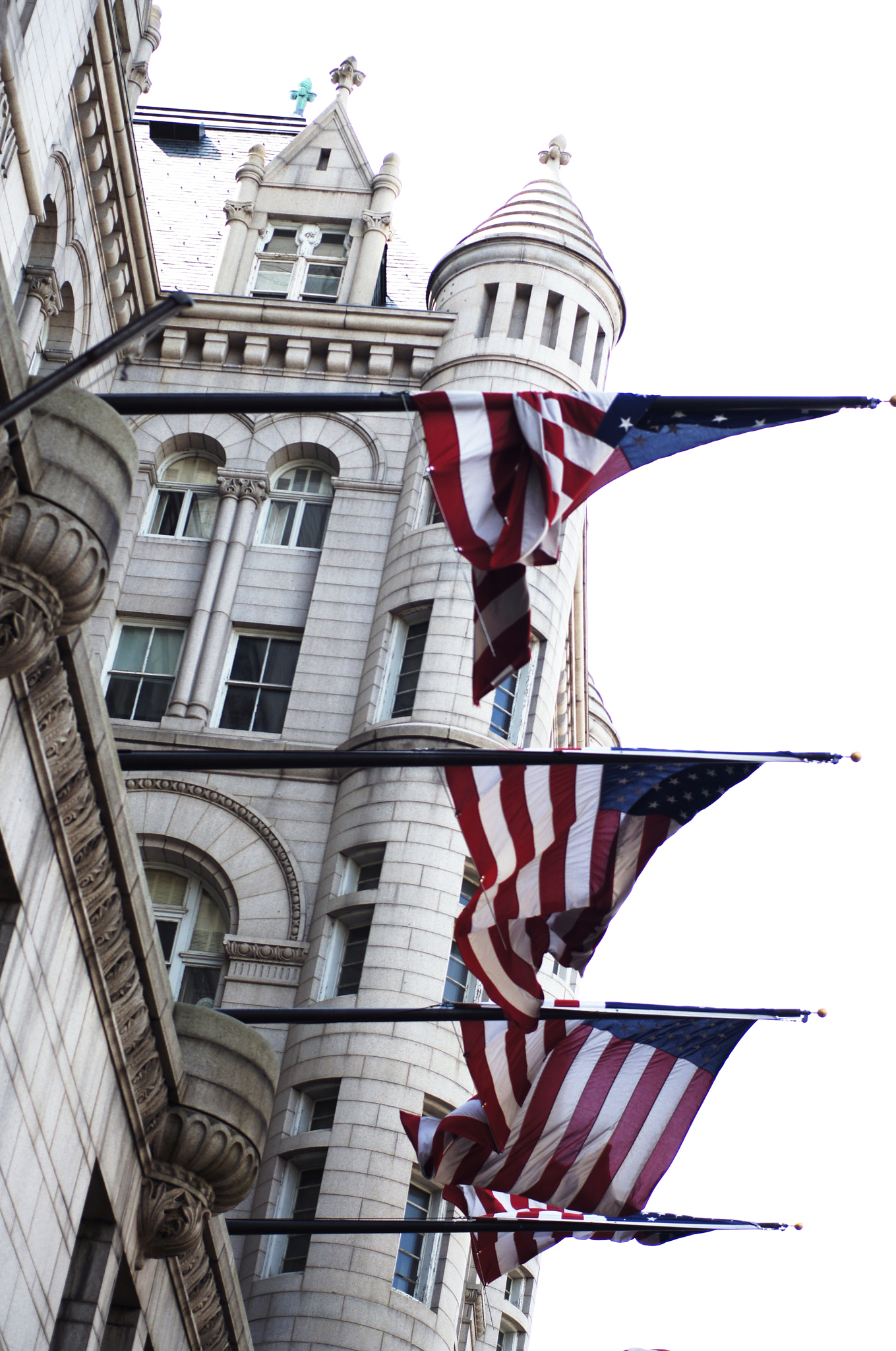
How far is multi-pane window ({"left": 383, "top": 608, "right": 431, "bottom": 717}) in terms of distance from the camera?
3322cm

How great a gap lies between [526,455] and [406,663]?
62.1 ft

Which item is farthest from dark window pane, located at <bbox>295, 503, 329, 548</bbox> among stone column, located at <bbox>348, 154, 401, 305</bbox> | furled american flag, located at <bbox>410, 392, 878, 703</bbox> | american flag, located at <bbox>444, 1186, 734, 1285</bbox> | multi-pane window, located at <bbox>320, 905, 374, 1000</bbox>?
furled american flag, located at <bbox>410, 392, 878, 703</bbox>

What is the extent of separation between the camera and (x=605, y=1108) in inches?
749

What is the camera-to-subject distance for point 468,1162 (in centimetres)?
1980

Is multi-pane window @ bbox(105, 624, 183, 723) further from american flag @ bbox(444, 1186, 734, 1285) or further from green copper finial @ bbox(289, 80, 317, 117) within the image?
green copper finial @ bbox(289, 80, 317, 117)

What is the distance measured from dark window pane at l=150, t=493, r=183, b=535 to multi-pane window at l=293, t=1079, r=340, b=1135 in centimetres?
1289

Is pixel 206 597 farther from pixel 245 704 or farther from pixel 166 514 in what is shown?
pixel 166 514

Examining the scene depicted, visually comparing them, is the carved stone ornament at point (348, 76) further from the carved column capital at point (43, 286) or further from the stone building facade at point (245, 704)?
the carved column capital at point (43, 286)

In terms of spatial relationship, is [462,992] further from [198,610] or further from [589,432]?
[589,432]

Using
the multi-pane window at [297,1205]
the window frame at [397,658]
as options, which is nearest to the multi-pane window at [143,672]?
the window frame at [397,658]

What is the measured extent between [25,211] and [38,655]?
63.5ft

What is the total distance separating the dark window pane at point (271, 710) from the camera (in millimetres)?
34031

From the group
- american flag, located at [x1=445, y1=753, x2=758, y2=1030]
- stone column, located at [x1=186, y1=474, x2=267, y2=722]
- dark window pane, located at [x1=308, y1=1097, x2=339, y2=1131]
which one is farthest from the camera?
stone column, located at [x1=186, y1=474, x2=267, y2=722]

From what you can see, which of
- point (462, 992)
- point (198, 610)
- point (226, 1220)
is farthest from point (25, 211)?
point (226, 1220)
